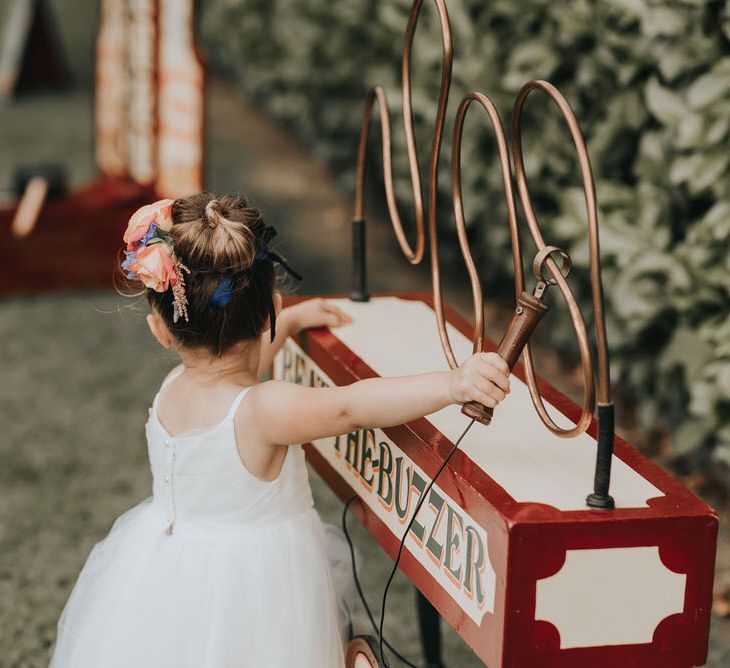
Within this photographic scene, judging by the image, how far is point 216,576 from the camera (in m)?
2.13

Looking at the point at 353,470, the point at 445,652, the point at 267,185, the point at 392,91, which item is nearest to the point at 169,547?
the point at 353,470

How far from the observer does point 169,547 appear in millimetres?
2193

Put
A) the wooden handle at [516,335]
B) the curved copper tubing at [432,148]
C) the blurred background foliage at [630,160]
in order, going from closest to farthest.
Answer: the wooden handle at [516,335] → the curved copper tubing at [432,148] → the blurred background foliage at [630,160]

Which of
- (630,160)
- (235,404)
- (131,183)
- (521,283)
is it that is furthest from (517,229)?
(131,183)

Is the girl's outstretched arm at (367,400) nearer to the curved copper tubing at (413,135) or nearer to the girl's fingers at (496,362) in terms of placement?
the girl's fingers at (496,362)

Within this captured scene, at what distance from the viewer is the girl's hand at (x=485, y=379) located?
178 cm

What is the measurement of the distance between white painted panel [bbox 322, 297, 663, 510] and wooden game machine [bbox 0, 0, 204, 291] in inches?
121

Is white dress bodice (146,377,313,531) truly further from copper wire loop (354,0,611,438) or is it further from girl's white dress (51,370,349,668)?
copper wire loop (354,0,611,438)

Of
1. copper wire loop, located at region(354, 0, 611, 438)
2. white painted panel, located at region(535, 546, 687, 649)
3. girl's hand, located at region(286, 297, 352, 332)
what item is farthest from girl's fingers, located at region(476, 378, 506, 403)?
girl's hand, located at region(286, 297, 352, 332)

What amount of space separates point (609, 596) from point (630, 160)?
8.73 feet

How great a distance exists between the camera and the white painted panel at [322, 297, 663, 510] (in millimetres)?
1837

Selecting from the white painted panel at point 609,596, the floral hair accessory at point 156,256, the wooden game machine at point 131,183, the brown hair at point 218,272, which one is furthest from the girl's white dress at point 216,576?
the wooden game machine at point 131,183

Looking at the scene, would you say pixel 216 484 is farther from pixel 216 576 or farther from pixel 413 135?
pixel 413 135

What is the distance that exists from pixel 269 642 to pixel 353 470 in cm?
39
